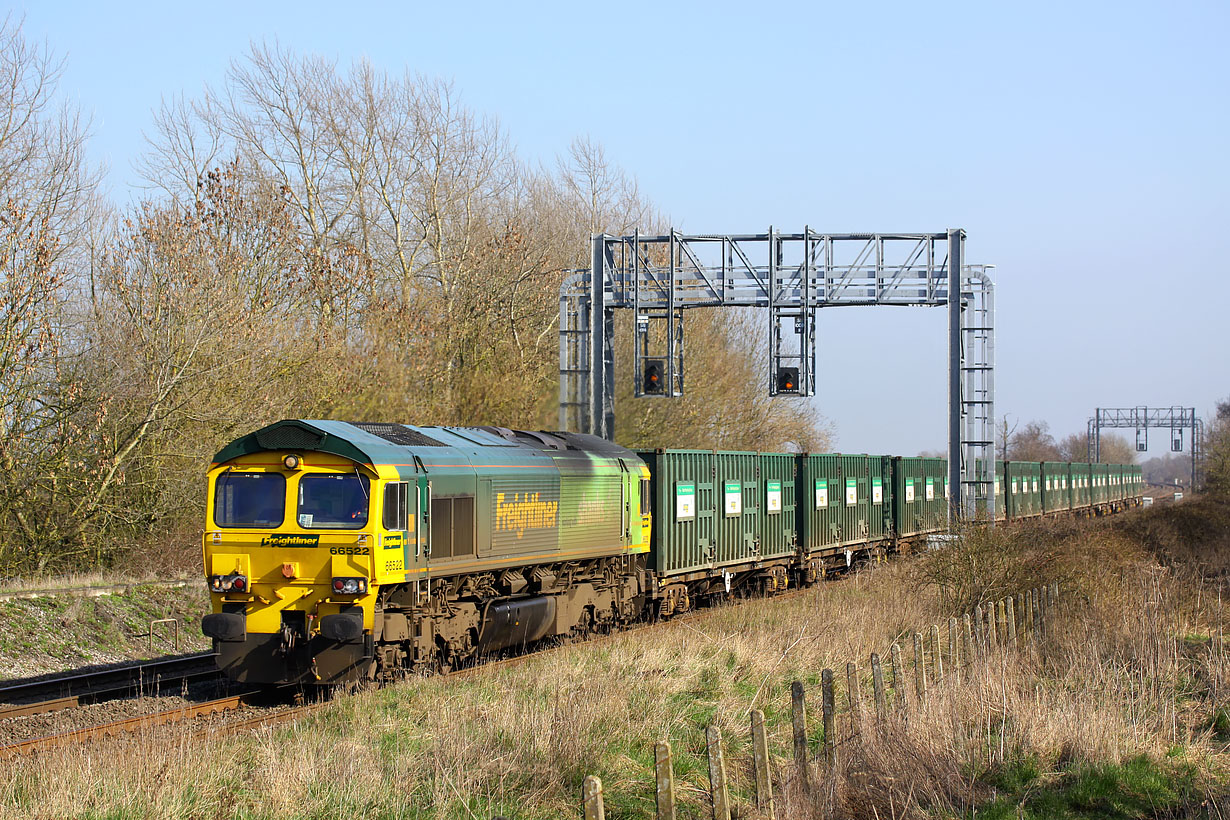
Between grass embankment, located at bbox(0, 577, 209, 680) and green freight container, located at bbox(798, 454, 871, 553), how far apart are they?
39.2 feet

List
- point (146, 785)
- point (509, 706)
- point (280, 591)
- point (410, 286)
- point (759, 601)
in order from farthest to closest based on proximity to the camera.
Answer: point (410, 286)
point (759, 601)
point (280, 591)
point (509, 706)
point (146, 785)

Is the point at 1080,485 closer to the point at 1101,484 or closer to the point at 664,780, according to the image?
the point at 1101,484

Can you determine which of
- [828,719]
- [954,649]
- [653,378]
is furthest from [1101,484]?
[828,719]

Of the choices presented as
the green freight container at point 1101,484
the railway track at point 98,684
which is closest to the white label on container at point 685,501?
the railway track at point 98,684

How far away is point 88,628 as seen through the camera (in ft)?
56.6

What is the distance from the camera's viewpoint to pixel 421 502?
1284cm

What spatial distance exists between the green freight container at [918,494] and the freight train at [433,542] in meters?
10.1

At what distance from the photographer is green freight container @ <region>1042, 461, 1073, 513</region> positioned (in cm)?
4509

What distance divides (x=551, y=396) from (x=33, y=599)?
16281mm

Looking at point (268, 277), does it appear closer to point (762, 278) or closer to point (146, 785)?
point (762, 278)

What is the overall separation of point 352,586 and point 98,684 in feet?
14.0

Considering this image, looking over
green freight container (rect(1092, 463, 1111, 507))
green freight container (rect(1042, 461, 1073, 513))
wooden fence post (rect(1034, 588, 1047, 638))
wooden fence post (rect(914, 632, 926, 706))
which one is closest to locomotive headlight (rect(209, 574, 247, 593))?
wooden fence post (rect(914, 632, 926, 706))

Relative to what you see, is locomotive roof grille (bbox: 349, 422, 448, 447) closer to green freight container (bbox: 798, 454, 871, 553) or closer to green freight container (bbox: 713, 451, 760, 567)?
green freight container (bbox: 713, 451, 760, 567)

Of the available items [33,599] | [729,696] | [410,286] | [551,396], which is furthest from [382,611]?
[410,286]
